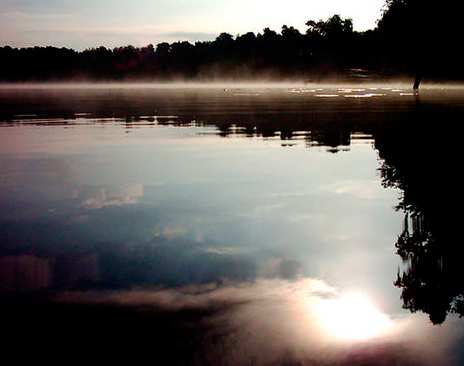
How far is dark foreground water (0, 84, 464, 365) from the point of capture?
4801 mm

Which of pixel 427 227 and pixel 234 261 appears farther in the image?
pixel 427 227

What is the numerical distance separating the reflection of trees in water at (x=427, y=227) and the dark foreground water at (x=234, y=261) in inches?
1.2

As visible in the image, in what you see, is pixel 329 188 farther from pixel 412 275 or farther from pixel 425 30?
pixel 425 30

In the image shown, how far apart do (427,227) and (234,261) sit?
316 cm

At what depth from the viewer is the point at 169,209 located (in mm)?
9938

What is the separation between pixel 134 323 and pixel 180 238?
9.68 feet

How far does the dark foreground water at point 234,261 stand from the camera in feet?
15.8

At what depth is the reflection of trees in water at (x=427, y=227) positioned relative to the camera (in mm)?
5805

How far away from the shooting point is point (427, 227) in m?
8.39

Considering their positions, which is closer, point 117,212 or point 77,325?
point 77,325

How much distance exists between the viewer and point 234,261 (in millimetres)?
6996

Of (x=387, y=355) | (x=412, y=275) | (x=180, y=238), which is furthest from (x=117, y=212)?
(x=387, y=355)

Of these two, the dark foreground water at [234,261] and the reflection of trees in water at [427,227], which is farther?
the reflection of trees in water at [427,227]

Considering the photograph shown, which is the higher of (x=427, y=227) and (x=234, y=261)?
(x=427, y=227)
